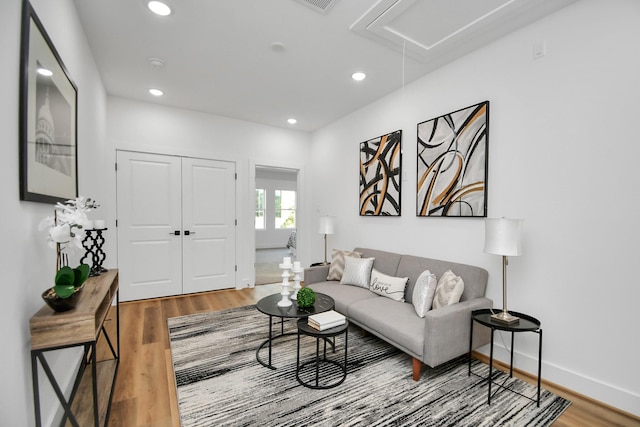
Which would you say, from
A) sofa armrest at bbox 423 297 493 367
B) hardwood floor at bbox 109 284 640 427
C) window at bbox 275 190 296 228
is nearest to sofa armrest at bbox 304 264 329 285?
hardwood floor at bbox 109 284 640 427

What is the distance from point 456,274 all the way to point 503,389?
89 centimetres

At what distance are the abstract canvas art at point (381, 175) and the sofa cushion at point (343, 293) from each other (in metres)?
1.02

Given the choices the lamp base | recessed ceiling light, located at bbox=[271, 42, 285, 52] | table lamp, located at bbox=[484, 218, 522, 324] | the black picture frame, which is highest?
recessed ceiling light, located at bbox=[271, 42, 285, 52]

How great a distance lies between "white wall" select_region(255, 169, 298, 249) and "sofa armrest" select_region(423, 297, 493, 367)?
25.2 feet

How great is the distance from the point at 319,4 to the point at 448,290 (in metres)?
2.41

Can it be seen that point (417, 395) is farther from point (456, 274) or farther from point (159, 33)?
point (159, 33)

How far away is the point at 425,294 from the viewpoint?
2410mm

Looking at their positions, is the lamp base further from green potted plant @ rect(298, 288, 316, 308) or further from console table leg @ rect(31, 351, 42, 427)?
console table leg @ rect(31, 351, 42, 427)

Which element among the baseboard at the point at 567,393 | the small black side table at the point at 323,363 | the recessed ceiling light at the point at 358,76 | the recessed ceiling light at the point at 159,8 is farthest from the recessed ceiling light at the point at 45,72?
the baseboard at the point at 567,393

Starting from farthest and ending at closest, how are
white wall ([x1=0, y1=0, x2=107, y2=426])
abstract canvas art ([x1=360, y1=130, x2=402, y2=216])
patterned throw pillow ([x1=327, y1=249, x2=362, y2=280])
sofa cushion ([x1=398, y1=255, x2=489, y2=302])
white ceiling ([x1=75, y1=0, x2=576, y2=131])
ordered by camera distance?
patterned throw pillow ([x1=327, y1=249, x2=362, y2=280]), abstract canvas art ([x1=360, y1=130, x2=402, y2=216]), sofa cushion ([x1=398, y1=255, x2=489, y2=302]), white ceiling ([x1=75, y1=0, x2=576, y2=131]), white wall ([x1=0, y1=0, x2=107, y2=426])

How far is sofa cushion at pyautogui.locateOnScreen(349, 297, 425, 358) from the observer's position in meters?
2.12

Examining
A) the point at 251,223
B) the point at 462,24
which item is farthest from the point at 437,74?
the point at 251,223

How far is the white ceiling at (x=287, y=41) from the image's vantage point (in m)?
2.09

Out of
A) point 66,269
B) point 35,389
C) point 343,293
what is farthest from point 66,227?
point 343,293
